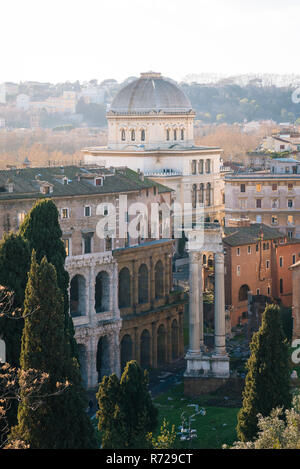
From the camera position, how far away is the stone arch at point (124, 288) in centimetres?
5553

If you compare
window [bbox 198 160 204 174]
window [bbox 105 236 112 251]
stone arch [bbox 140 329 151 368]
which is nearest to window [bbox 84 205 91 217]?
window [bbox 105 236 112 251]

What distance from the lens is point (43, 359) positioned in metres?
32.8

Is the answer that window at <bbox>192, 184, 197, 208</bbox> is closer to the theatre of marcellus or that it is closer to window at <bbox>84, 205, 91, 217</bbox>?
the theatre of marcellus

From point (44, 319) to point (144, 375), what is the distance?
616 centimetres

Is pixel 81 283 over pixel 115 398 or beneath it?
over

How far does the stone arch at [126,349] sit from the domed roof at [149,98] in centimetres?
3935

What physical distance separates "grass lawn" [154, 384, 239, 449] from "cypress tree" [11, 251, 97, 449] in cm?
927

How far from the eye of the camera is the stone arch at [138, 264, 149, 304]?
2249 inches

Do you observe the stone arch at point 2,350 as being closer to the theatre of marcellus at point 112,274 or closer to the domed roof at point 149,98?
the theatre of marcellus at point 112,274

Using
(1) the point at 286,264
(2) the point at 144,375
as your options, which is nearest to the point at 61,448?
(2) the point at 144,375

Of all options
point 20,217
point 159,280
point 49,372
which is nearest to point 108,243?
point 159,280

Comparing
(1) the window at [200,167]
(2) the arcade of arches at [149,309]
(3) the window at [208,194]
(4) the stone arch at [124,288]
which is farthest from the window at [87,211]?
(3) the window at [208,194]

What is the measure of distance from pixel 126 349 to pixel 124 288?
118 inches
